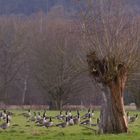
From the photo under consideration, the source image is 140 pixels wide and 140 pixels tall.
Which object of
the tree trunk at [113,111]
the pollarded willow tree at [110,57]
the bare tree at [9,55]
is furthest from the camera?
the bare tree at [9,55]

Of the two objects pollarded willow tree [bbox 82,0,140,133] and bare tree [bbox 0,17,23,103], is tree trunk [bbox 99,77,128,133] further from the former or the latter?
bare tree [bbox 0,17,23,103]

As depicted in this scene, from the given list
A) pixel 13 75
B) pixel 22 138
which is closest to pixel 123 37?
pixel 22 138

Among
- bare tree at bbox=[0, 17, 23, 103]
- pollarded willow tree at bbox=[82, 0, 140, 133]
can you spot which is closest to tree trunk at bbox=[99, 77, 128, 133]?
pollarded willow tree at bbox=[82, 0, 140, 133]

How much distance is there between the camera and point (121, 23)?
2333 cm

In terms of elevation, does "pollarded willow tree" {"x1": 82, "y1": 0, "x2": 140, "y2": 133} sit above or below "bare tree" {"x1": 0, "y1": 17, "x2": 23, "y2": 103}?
below

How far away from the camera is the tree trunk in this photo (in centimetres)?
2266

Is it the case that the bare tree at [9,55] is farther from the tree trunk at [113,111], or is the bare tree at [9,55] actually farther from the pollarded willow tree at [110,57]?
the tree trunk at [113,111]

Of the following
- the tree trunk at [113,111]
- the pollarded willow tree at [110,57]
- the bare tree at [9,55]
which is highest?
the bare tree at [9,55]

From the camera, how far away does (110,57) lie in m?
22.4

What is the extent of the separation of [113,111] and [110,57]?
8.57ft

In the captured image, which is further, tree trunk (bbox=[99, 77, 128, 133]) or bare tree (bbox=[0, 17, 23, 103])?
bare tree (bbox=[0, 17, 23, 103])

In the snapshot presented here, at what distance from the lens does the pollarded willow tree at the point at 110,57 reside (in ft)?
73.5

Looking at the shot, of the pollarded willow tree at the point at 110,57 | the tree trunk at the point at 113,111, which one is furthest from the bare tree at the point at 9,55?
the tree trunk at the point at 113,111

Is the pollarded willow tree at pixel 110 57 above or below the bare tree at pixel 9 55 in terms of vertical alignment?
below
